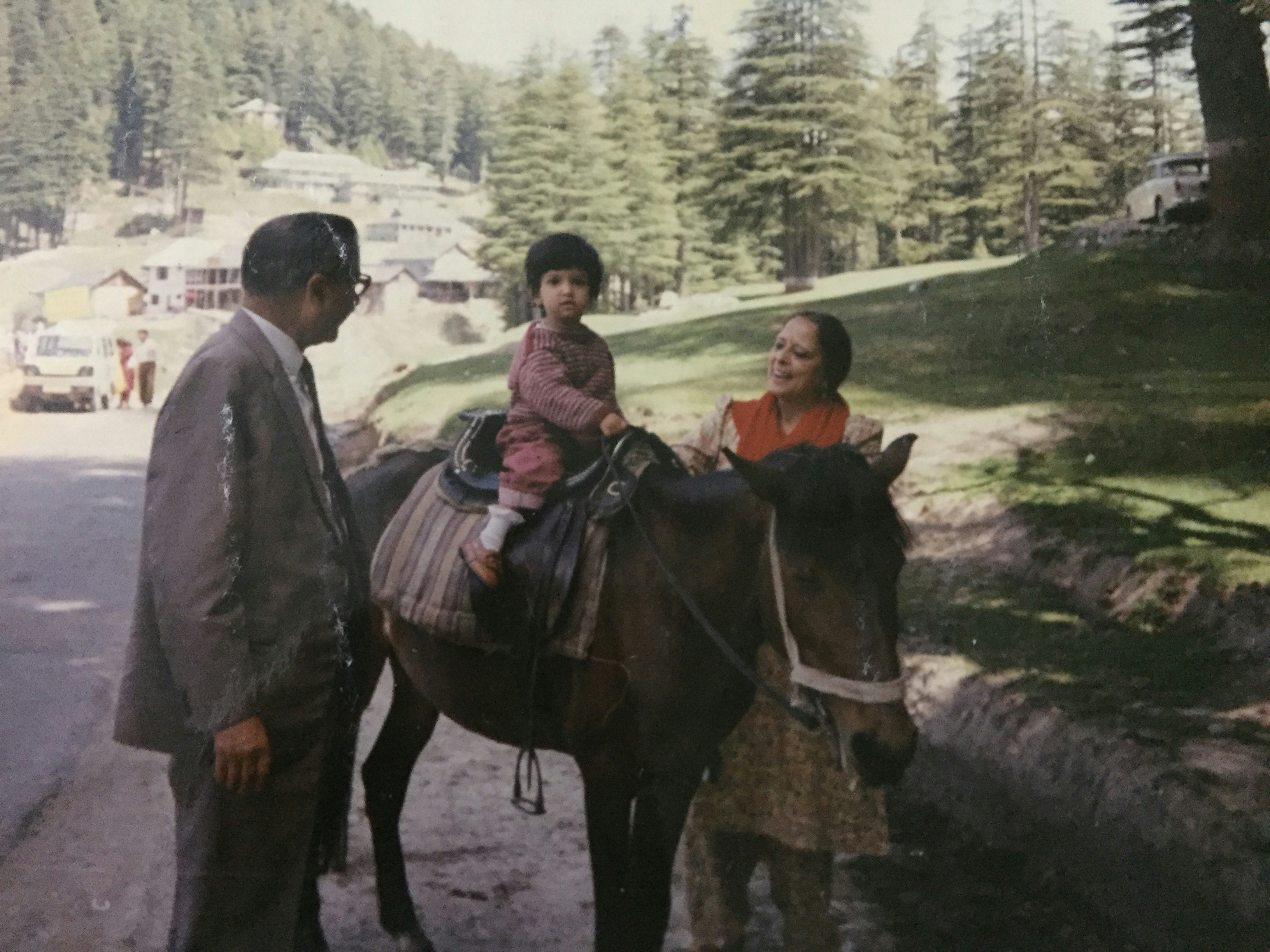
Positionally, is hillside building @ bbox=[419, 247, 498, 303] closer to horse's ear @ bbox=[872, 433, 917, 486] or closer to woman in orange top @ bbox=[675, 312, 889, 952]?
woman in orange top @ bbox=[675, 312, 889, 952]

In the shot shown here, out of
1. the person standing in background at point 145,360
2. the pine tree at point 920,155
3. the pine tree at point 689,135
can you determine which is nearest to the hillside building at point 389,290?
the person standing in background at point 145,360

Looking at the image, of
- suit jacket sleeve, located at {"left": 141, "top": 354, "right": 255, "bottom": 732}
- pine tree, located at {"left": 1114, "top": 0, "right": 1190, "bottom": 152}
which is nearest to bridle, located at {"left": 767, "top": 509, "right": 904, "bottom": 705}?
suit jacket sleeve, located at {"left": 141, "top": 354, "right": 255, "bottom": 732}

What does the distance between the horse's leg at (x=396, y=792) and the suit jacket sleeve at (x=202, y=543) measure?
3.97 ft

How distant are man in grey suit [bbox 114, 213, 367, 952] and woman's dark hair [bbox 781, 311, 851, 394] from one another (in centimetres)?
122

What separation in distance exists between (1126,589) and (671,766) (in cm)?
189

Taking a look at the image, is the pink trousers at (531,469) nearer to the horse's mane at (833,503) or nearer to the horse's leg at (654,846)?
the horse's mane at (833,503)

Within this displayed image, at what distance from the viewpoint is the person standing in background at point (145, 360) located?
11.0 feet

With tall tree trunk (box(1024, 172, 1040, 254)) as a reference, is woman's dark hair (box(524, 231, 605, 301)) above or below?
below

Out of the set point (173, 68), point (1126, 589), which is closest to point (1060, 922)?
point (1126, 589)

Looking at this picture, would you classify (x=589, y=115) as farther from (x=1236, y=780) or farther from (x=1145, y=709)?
(x=1236, y=780)

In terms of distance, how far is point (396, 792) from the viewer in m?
3.10

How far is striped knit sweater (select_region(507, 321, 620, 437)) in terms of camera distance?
2.55m

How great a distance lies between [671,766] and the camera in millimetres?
2516

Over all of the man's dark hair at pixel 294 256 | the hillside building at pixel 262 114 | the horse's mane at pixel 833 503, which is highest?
the hillside building at pixel 262 114
